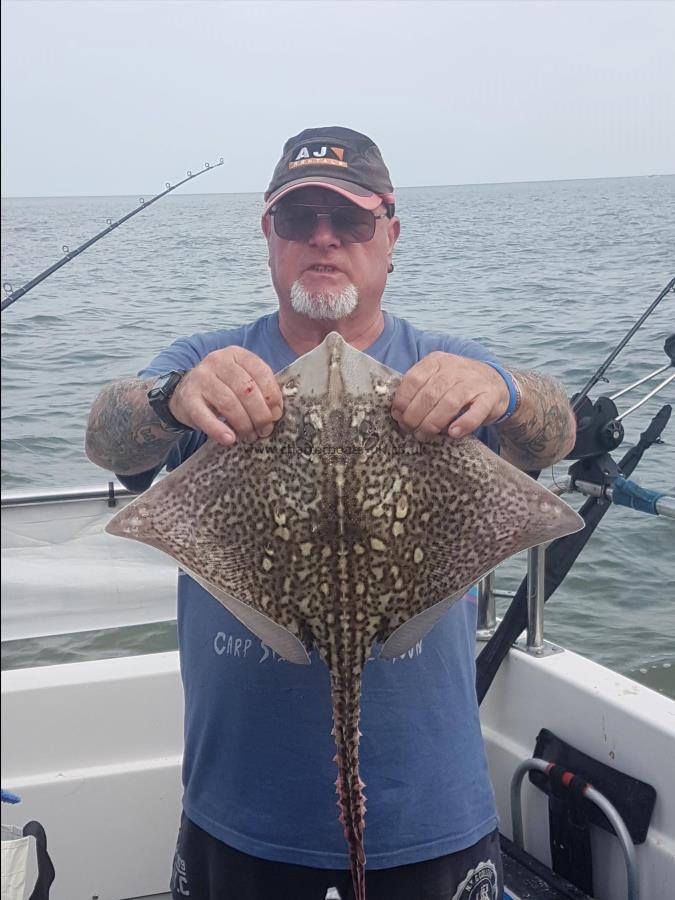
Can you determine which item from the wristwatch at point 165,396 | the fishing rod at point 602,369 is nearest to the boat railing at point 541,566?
the fishing rod at point 602,369

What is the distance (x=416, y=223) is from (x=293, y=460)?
27.7 metres

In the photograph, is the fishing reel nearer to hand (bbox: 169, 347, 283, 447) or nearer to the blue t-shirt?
the blue t-shirt

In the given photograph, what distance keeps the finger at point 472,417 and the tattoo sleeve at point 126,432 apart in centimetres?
79

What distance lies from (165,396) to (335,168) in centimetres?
100

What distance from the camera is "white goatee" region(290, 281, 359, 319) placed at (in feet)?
8.30

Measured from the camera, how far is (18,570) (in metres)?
3.63

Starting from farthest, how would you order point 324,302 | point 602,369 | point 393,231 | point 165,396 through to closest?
point 602,369
point 393,231
point 324,302
point 165,396

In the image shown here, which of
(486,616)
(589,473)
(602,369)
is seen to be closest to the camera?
(589,473)

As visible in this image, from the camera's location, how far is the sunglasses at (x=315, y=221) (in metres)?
2.58

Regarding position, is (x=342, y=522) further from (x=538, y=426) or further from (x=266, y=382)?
(x=538, y=426)

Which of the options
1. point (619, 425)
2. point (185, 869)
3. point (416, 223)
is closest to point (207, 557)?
point (185, 869)

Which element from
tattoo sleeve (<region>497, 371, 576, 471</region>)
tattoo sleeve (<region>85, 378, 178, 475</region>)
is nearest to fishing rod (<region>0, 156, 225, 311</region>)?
tattoo sleeve (<region>85, 378, 178, 475</region>)

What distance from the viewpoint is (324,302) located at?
2529 mm

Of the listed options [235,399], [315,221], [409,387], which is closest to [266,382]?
[235,399]
